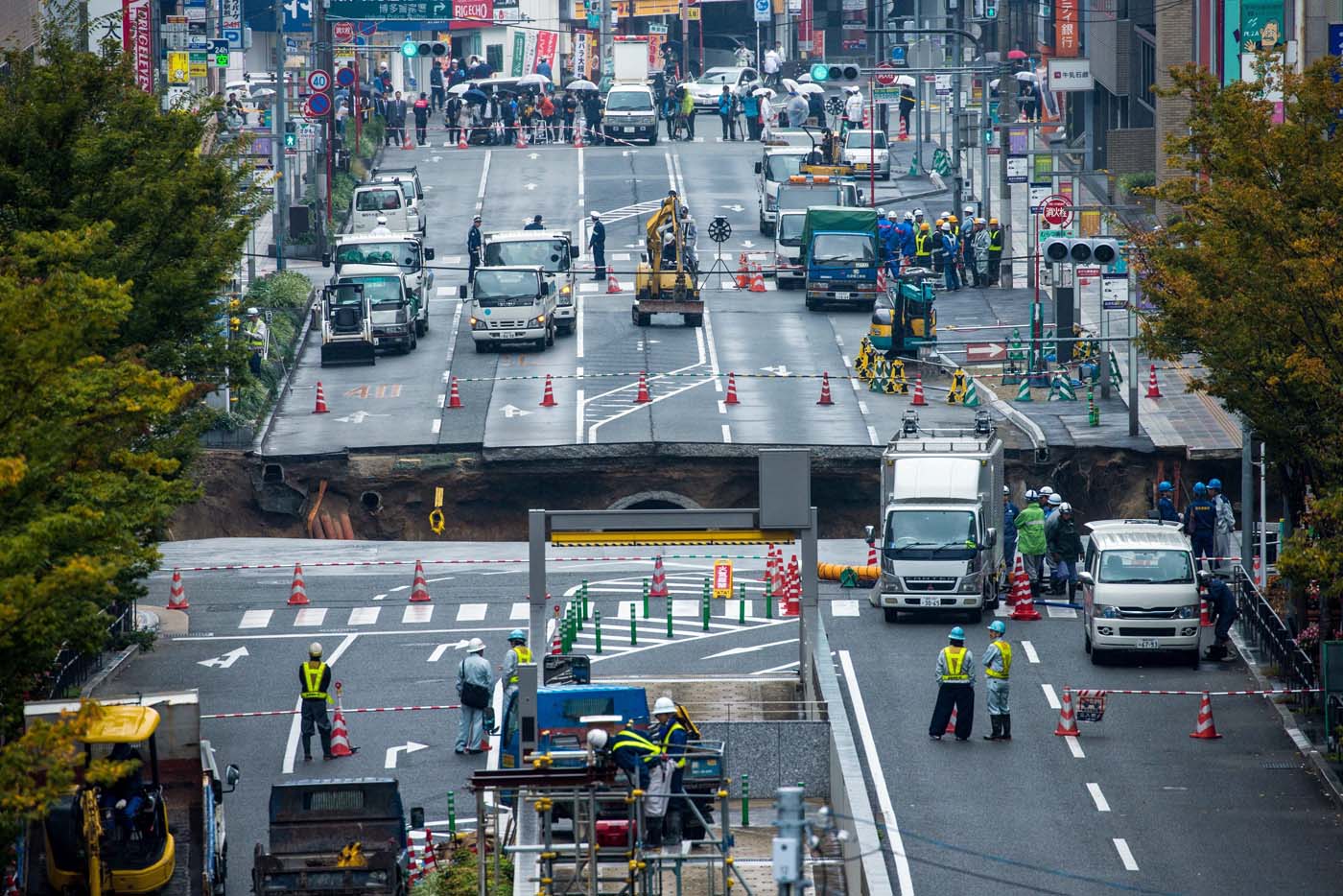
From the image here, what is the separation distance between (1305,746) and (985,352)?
24.7 m

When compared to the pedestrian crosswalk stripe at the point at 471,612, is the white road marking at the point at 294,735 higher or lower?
lower

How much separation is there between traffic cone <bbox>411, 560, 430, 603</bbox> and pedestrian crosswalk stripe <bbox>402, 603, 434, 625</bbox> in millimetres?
178

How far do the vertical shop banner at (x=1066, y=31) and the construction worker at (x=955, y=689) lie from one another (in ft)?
177

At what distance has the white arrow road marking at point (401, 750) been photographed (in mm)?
28531

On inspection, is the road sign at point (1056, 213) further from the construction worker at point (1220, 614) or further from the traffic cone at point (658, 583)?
the construction worker at point (1220, 614)

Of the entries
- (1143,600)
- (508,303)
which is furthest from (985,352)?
(1143,600)

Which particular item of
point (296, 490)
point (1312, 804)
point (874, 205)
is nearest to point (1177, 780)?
point (1312, 804)

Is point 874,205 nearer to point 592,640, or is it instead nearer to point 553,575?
point 553,575

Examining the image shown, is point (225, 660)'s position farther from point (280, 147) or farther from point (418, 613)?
point (280, 147)

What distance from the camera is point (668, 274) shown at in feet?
184

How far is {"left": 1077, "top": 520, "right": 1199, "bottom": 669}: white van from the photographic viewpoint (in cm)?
3278

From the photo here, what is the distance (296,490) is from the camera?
1869 inches

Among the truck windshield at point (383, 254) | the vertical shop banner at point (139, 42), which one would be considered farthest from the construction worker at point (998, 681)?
the truck windshield at point (383, 254)

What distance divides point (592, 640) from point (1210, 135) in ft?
38.7
